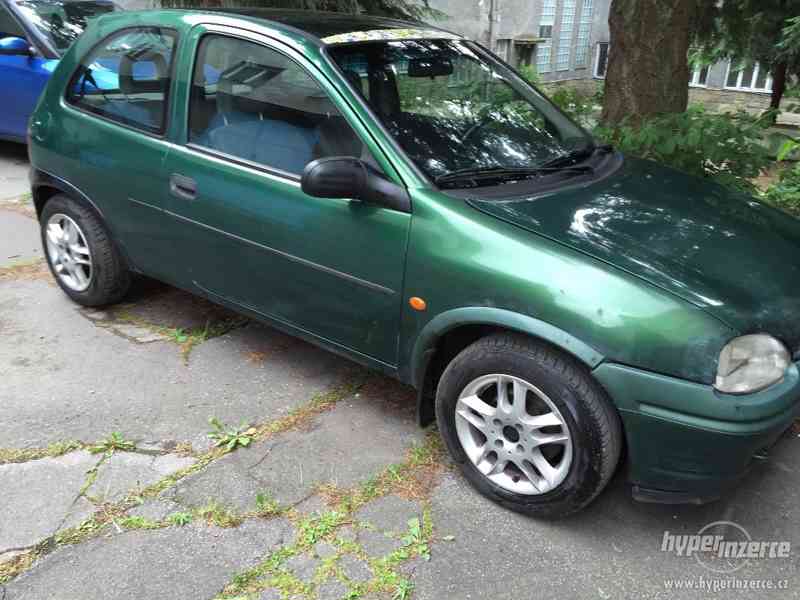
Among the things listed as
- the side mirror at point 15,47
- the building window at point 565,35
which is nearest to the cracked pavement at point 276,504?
the side mirror at point 15,47

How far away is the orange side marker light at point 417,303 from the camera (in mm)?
2787

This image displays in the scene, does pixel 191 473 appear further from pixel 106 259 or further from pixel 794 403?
pixel 794 403

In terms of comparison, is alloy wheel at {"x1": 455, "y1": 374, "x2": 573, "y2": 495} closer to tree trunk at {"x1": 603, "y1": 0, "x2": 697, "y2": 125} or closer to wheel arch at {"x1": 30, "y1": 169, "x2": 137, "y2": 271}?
wheel arch at {"x1": 30, "y1": 169, "x2": 137, "y2": 271}

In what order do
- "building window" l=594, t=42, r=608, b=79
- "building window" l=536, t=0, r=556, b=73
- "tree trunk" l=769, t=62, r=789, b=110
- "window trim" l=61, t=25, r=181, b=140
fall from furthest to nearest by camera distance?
1. "building window" l=594, t=42, r=608, b=79
2. "building window" l=536, t=0, r=556, b=73
3. "tree trunk" l=769, t=62, r=789, b=110
4. "window trim" l=61, t=25, r=181, b=140

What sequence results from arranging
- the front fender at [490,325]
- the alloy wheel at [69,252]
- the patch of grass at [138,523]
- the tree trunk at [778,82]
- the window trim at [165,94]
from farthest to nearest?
the tree trunk at [778,82]
the alloy wheel at [69,252]
the window trim at [165,94]
the patch of grass at [138,523]
the front fender at [490,325]

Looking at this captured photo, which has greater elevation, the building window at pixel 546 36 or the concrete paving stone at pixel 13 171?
the building window at pixel 546 36

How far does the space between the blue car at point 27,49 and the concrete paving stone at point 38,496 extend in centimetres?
508

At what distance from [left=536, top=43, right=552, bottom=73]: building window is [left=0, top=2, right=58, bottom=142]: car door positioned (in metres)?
15.7

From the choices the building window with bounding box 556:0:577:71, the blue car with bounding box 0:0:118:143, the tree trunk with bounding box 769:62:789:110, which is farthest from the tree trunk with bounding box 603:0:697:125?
the building window with bounding box 556:0:577:71

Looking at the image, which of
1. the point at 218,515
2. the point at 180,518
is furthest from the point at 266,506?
the point at 180,518

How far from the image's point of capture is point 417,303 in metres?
2.80

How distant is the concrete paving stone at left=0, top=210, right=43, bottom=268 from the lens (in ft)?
17.4

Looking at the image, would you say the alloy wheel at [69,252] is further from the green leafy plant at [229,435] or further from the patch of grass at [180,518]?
the patch of grass at [180,518]

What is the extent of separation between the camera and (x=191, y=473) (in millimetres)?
3006
